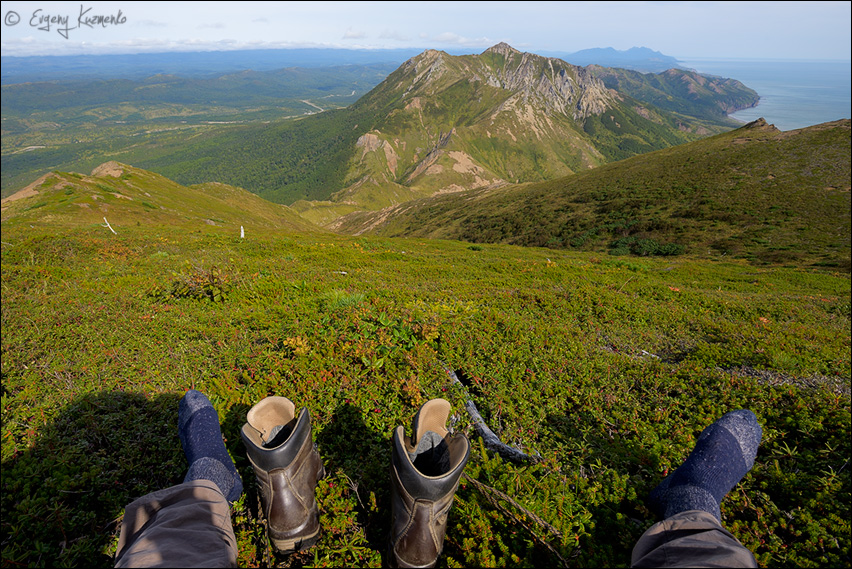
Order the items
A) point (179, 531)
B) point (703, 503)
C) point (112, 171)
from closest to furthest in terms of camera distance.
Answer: point (179, 531)
point (703, 503)
point (112, 171)

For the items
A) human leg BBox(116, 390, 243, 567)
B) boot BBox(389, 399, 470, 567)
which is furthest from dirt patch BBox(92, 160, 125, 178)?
boot BBox(389, 399, 470, 567)

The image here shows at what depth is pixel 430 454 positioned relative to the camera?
3.47 meters

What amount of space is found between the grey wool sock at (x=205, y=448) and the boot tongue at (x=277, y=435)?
0.49 metres

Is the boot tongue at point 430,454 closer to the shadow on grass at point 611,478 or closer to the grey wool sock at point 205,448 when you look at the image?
the shadow on grass at point 611,478

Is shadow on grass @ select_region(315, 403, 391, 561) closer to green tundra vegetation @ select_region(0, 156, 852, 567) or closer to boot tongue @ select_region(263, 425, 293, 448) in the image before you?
green tundra vegetation @ select_region(0, 156, 852, 567)

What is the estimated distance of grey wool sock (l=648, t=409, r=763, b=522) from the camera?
344cm

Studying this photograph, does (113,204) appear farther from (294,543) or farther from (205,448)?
(294,543)

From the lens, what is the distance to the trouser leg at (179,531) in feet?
6.77

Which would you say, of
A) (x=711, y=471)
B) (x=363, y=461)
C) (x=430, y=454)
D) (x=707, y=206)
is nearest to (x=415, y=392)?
(x=363, y=461)

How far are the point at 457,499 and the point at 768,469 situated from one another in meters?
4.06

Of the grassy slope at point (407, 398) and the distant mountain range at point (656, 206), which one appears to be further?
the distant mountain range at point (656, 206)

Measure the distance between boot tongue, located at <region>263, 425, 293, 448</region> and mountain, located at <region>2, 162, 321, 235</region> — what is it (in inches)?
1368

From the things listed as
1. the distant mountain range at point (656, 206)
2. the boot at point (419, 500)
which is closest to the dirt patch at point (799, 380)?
the boot at point (419, 500)

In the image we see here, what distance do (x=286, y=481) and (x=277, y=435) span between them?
0.59 metres
